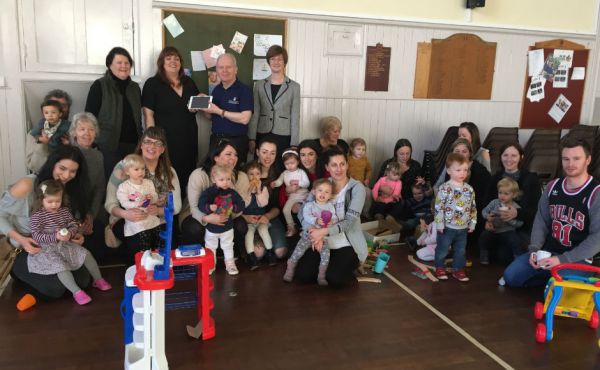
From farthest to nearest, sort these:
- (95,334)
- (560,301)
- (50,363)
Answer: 1. (560,301)
2. (95,334)
3. (50,363)

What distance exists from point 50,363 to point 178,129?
2.22m

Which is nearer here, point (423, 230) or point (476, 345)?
point (476, 345)

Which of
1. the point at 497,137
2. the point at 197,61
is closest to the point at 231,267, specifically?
the point at 197,61

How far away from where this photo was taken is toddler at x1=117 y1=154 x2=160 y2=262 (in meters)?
3.29

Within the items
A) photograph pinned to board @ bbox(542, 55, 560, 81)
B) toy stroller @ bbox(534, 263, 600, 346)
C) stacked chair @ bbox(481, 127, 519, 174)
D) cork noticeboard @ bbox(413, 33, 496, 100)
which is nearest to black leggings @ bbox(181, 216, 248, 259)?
toy stroller @ bbox(534, 263, 600, 346)

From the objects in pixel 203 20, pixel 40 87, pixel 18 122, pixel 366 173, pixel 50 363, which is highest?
pixel 203 20

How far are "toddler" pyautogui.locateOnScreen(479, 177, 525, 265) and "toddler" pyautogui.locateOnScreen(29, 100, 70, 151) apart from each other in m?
3.22

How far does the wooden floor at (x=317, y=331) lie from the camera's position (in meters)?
2.44

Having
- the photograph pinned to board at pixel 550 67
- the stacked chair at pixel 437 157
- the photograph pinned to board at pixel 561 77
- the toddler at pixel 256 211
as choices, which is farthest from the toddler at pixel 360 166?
the photograph pinned to board at pixel 561 77

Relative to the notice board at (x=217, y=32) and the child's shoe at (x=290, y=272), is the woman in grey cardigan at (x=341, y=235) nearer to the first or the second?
the child's shoe at (x=290, y=272)

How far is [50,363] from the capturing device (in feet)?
7.70

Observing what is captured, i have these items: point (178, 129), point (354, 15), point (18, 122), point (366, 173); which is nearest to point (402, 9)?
point (354, 15)

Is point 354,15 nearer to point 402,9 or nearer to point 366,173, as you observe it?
point 402,9

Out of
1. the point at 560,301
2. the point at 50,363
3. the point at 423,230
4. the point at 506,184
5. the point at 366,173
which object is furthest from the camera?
the point at 366,173
